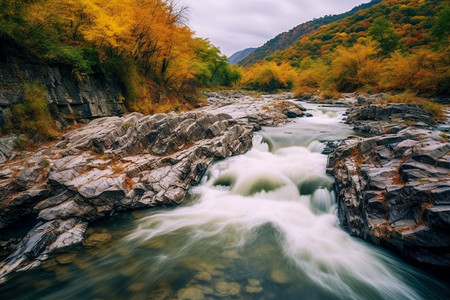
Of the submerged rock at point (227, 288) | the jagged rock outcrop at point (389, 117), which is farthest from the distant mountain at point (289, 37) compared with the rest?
the submerged rock at point (227, 288)

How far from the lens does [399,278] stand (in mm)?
4816

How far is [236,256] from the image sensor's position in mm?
5641

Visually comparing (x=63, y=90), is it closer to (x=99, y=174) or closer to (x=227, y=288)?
(x=99, y=174)

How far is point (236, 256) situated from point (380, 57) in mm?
38303

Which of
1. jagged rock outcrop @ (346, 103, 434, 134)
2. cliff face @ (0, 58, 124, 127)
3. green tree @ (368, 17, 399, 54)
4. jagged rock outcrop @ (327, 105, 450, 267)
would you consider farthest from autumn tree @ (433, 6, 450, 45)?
cliff face @ (0, 58, 124, 127)

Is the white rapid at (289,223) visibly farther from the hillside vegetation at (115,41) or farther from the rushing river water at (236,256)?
the hillside vegetation at (115,41)

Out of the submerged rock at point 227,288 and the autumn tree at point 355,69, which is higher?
the autumn tree at point 355,69

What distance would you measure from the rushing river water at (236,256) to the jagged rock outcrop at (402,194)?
2.01 feet

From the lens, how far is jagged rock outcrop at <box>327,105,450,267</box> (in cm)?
437

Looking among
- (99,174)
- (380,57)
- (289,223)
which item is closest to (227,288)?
(289,223)

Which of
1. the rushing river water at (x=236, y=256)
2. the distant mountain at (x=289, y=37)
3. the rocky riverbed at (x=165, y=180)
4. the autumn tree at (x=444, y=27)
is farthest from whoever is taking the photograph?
the distant mountain at (x=289, y=37)

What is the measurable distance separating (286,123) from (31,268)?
56.9ft

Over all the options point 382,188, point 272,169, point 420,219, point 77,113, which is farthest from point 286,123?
point 77,113

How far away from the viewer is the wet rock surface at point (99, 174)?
6.26m
